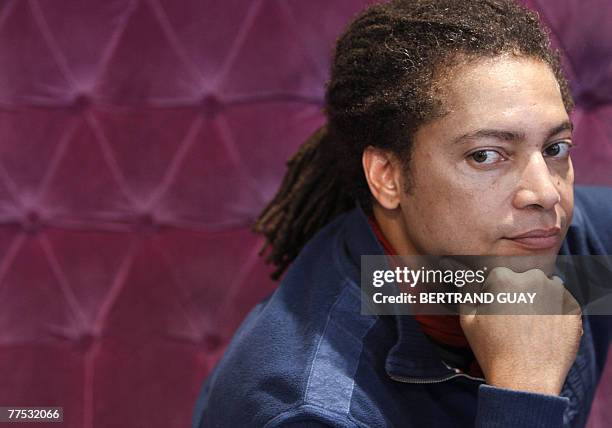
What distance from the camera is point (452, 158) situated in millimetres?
839

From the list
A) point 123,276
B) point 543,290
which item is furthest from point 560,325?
point 123,276

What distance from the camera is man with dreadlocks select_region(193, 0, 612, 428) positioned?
81 cm

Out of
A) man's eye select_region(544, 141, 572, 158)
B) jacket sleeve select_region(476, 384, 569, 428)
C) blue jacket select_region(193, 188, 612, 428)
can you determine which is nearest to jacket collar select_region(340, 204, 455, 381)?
blue jacket select_region(193, 188, 612, 428)

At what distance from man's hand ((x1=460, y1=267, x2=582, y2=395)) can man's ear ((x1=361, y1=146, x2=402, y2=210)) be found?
159 millimetres

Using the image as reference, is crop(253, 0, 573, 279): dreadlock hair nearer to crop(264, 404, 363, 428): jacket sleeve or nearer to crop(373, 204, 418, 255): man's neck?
crop(373, 204, 418, 255): man's neck

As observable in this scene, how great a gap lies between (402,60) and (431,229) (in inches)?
8.0

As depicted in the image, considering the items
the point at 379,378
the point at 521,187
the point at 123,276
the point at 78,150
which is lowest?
the point at 379,378

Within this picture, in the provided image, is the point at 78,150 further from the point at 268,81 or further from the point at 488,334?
the point at 488,334

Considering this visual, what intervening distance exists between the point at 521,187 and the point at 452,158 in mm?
83

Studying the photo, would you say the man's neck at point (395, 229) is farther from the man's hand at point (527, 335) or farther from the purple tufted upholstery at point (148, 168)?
the purple tufted upholstery at point (148, 168)

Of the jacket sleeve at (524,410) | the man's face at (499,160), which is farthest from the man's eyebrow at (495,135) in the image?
the jacket sleeve at (524,410)

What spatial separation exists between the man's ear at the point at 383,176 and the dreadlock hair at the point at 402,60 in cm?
1

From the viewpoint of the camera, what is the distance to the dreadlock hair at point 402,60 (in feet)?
2.79

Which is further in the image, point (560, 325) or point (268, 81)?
point (268, 81)
